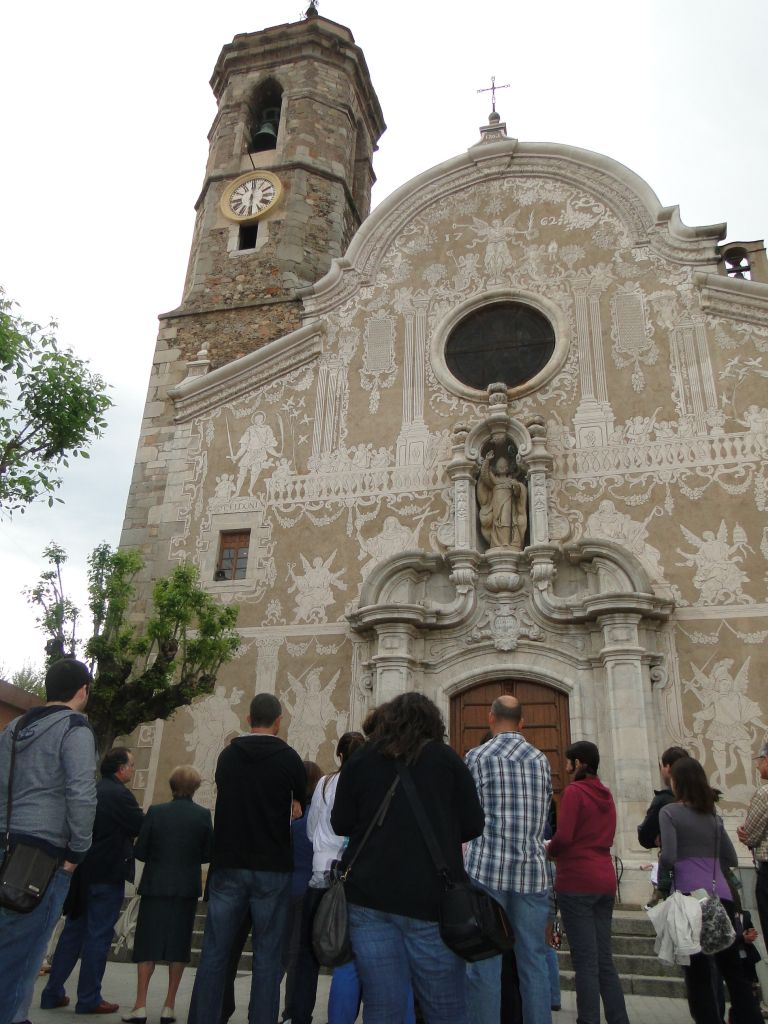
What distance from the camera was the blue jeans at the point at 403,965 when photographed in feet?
10.3

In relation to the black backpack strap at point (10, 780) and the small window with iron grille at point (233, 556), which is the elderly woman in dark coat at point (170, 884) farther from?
the small window with iron grille at point (233, 556)

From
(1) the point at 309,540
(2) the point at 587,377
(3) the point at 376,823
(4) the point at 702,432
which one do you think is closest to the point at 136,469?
(1) the point at 309,540

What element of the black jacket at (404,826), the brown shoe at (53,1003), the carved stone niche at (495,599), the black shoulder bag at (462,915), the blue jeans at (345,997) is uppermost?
the carved stone niche at (495,599)

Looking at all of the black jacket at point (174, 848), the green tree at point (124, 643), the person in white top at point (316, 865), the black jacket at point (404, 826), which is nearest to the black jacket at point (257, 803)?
the person in white top at point (316, 865)

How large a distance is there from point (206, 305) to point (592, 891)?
13905 mm

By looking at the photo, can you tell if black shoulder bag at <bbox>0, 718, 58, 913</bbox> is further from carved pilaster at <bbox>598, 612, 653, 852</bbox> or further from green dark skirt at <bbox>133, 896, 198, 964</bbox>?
carved pilaster at <bbox>598, 612, 653, 852</bbox>

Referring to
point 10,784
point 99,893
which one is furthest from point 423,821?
point 99,893

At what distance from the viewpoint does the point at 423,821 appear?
3252 millimetres

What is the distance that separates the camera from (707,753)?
9.85 m

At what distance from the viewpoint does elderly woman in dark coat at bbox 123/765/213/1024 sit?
5.20m

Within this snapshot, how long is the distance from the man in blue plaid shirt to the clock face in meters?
15.3

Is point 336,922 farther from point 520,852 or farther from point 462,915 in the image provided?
point 520,852

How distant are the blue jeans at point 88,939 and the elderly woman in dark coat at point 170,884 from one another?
33 centimetres

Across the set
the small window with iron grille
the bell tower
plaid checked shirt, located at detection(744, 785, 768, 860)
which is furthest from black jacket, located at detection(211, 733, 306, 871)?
the bell tower
